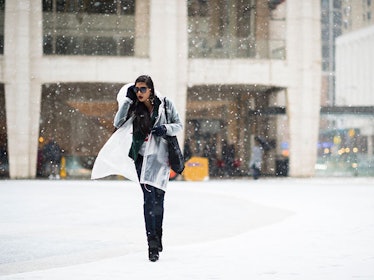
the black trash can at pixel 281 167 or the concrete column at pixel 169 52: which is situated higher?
A: the concrete column at pixel 169 52

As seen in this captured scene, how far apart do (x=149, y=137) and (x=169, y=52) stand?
2256 cm

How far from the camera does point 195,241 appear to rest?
7.41 meters

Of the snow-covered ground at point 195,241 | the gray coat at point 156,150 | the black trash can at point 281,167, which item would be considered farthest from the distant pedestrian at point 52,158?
the gray coat at point 156,150

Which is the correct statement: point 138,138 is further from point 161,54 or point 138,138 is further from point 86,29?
point 86,29

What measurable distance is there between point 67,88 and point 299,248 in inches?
1067

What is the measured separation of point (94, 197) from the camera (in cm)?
1541

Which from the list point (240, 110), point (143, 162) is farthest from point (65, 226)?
A: point (240, 110)

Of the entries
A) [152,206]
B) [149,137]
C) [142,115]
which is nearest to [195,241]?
[152,206]

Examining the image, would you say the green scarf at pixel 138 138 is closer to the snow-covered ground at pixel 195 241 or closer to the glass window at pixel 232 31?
the snow-covered ground at pixel 195 241

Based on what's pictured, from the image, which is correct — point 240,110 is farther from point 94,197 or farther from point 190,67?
point 94,197

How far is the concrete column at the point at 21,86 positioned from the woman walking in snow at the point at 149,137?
21.9 metres

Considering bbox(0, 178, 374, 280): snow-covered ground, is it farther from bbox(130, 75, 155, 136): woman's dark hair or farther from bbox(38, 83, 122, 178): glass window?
bbox(38, 83, 122, 178): glass window

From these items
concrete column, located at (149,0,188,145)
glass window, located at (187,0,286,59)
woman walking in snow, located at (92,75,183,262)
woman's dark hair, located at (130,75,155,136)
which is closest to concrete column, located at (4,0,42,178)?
concrete column, located at (149,0,188,145)

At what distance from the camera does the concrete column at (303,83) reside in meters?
29.7
